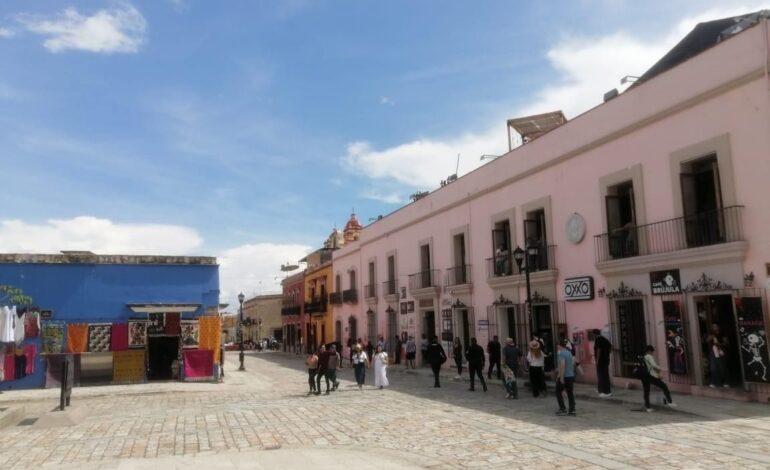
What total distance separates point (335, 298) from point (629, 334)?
22488 mm

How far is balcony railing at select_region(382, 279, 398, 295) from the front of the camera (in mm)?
27328

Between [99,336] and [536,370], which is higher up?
[99,336]

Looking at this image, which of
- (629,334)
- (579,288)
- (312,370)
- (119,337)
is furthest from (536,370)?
(119,337)

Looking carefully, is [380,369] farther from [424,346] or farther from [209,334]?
[424,346]

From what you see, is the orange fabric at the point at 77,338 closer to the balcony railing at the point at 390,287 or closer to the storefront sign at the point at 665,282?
the balcony railing at the point at 390,287

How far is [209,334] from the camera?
19828mm

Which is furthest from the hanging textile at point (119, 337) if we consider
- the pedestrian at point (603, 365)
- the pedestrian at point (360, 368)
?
the pedestrian at point (603, 365)

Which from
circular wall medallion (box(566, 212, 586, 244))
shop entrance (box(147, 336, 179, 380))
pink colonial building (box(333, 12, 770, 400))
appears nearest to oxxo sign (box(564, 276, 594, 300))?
pink colonial building (box(333, 12, 770, 400))

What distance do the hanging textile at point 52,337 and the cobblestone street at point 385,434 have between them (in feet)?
12.4

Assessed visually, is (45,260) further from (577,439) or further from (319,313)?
(319,313)

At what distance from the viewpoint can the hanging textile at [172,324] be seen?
1964cm

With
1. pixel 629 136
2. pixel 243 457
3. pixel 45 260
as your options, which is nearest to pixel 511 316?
pixel 629 136

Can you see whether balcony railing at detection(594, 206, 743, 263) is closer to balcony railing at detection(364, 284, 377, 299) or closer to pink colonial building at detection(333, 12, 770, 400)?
pink colonial building at detection(333, 12, 770, 400)

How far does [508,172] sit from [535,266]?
3360mm
